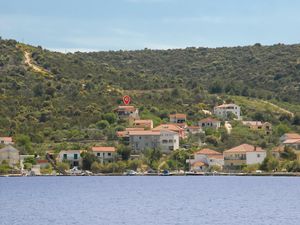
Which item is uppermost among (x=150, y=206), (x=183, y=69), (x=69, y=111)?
(x=183, y=69)

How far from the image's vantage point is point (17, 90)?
12975 centimetres

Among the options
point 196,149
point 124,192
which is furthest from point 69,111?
point 124,192

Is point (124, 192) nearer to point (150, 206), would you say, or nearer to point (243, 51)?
point (150, 206)

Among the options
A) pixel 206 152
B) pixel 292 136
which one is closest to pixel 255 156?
pixel 206 152

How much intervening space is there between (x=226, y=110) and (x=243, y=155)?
70.3ft

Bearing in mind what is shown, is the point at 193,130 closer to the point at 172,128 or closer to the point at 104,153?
the point at 172,128

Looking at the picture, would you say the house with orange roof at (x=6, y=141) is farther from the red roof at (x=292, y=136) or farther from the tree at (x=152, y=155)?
the red roof at (x=292, y=136)

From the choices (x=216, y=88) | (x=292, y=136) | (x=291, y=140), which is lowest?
(x=291, y=140)

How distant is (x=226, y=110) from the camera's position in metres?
130

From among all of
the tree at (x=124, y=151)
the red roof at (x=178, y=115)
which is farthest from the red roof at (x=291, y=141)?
the tree at (x=124, y=151)

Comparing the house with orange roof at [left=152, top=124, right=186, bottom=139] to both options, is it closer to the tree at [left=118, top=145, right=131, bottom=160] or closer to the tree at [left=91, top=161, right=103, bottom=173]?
the tree at [left=118, top=145, right=131, bottom=160]

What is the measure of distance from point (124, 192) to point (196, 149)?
3811 centimetres

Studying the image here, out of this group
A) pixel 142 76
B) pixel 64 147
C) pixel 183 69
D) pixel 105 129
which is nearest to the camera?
pixel 64 147

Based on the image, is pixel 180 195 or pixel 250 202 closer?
pixel 250 202
